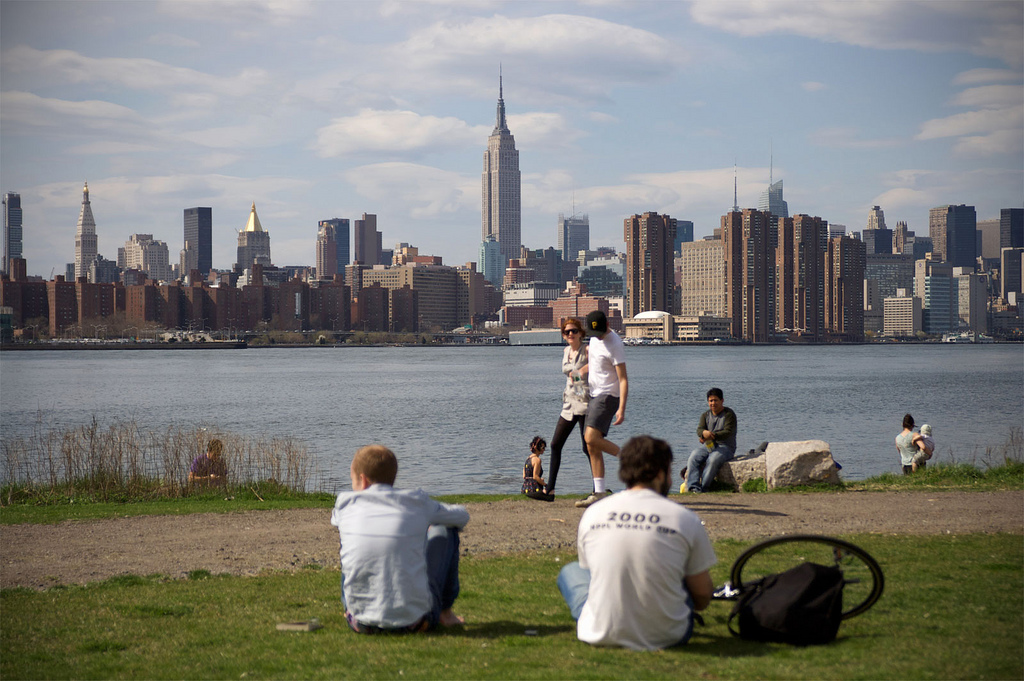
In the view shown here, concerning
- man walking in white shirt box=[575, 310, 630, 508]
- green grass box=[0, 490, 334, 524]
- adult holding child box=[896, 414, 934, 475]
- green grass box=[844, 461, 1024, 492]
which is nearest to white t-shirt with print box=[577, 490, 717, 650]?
man walking in white shirt box=[575, 310, 630, 508]

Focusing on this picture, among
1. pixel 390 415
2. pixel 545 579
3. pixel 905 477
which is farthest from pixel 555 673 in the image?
pixel 390 415

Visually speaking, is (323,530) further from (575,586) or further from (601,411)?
(575,586)

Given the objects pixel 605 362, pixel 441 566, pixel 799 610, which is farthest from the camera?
pixel 605 362

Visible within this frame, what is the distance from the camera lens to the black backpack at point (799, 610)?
18.0ft

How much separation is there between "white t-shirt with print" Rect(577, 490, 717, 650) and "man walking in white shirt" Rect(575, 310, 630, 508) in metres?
5.08

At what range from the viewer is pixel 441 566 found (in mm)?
6121

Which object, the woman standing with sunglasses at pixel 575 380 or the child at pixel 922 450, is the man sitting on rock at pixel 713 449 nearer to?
the woman standing with sunglasses at pixel 575 380

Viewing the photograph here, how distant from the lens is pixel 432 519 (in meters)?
5.97

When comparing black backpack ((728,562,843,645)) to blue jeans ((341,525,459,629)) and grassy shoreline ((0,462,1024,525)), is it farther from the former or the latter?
grassy shoreline ((0,462,1024,525))

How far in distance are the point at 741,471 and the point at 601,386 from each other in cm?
346

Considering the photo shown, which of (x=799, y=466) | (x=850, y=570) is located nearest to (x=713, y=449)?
(x=799, y=466)

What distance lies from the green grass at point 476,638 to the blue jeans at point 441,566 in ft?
0.79

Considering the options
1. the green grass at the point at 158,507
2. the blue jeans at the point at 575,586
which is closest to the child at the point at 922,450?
the green grass at the point at 158,507

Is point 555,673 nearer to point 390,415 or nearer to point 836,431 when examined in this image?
point 836,431
